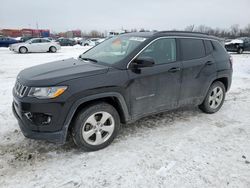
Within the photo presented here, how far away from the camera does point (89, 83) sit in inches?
115

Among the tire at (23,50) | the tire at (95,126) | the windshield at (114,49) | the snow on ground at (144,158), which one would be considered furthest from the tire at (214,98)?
the tire at (23,50)

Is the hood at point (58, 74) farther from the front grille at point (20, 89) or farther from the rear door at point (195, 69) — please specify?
the rear door at point (195, 69)

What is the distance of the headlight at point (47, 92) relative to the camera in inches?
108

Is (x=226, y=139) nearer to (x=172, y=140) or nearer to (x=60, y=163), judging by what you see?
(x=172, y=140)

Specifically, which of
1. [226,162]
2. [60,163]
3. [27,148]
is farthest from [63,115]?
[226,162]

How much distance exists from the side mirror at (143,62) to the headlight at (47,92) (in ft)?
3.88

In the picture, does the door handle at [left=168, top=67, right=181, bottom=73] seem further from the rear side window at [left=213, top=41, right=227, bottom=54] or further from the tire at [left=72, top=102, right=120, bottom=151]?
the rear side window at [left=213, top=41, right=227, bottom=54]

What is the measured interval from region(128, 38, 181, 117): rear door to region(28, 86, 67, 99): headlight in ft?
3.49

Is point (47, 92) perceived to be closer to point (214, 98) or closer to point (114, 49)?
point (114, 49)

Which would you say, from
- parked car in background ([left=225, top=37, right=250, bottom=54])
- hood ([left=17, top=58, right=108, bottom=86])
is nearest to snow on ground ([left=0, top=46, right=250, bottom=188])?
hood ([left=17, top=58, right=108, bottom=86])

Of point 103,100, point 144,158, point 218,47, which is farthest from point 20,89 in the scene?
point 218,47

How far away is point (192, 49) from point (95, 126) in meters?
2.42

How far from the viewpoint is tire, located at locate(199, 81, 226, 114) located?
4609mm

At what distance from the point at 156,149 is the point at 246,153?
136 centimetres
